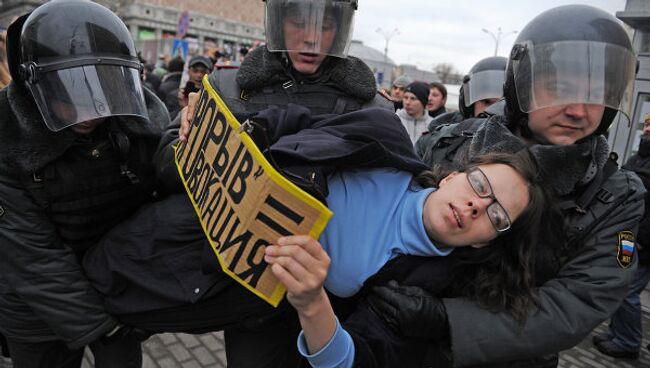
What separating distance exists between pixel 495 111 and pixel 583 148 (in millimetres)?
438

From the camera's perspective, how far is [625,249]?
1.42m

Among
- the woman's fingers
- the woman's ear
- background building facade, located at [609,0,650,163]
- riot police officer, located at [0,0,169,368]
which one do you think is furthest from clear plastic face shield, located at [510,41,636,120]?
background building facade, located at [609,0,650,163]

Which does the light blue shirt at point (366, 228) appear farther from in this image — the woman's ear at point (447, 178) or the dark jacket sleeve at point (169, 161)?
the dark jacket sleeve at point (169, 161)

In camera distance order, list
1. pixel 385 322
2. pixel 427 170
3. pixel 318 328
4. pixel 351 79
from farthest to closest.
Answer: pixel 351 79 → pixel 427 170 → pixel 385 322 → pixel 318 328

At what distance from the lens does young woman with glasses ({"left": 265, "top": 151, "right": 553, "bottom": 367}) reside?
1396 mm

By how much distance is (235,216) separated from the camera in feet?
3.85

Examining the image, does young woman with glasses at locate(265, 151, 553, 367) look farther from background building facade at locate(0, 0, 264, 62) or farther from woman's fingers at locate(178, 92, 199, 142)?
background building facade at locate(0, 0, 264, 62)

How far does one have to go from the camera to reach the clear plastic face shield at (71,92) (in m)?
1.61

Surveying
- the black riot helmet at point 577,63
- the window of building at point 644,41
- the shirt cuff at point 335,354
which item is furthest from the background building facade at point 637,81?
the shirt cuff at point 335,354

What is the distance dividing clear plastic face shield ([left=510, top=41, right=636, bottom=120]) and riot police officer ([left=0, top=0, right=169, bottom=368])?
4.78 feet

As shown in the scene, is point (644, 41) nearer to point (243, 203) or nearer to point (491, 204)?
point (491, 204)

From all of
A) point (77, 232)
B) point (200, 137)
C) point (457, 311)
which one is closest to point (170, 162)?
point (200, 137)

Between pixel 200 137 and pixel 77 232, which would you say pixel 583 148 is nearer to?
pixel 200 137

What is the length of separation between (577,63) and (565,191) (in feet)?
1.35
